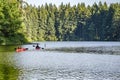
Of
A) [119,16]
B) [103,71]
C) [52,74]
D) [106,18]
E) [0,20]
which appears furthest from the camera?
[106,18]

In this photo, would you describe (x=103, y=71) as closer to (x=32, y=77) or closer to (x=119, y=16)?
(x=32, y=77)

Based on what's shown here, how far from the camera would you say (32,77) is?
3575 centimetres

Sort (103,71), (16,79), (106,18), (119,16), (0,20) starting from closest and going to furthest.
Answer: (16,79) → (103,71) → (0,20) → (119,16) → (106,18)

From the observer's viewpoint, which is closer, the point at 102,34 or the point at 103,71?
the point at 103,71

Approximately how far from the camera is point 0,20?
11306cm

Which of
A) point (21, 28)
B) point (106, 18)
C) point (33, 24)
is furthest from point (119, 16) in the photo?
point (21, 28)

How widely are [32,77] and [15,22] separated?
81.1m

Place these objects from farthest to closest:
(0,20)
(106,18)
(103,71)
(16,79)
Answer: (106,18) → (0,20) → (103,71) → (16,79)

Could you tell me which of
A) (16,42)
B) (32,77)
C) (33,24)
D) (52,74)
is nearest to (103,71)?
(52,74)

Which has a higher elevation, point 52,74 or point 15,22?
point 15,22

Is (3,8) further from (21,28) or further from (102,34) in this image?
(102,34)

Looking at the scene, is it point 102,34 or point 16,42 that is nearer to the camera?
point 16,42

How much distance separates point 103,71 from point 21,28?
8128 centimetres

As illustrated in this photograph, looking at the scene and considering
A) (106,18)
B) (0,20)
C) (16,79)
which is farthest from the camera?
(106,18)
